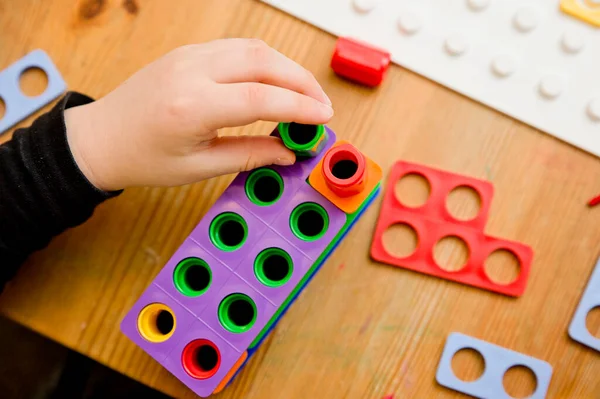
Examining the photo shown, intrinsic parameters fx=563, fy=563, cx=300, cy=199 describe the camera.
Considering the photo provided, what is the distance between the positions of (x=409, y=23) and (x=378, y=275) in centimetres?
23

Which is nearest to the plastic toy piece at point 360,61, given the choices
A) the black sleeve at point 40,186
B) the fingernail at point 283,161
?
the fingernail at point 283,161

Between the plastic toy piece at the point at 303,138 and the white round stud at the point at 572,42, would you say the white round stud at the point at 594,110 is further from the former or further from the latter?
the plastic toy piece at the point at 303,138

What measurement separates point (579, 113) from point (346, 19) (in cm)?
22

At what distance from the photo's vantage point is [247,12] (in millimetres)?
514

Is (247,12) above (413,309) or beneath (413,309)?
above

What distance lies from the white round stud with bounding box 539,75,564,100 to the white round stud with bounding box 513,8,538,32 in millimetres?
48

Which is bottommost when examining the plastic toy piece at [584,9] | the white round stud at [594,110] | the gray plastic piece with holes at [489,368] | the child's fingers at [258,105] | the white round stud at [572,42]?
the gray plastic piece with holes at [489,368]

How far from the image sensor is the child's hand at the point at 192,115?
0.40 metres

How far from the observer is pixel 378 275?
0.48 metres

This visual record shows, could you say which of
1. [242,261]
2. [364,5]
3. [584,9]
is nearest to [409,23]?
[364,5]

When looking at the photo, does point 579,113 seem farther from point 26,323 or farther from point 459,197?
point 26,323

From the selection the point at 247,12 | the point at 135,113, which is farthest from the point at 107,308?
the point at 247,12

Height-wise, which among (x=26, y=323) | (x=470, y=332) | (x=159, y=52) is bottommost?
(x=26, y=323)

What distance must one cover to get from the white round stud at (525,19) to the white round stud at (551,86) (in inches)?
1.9
